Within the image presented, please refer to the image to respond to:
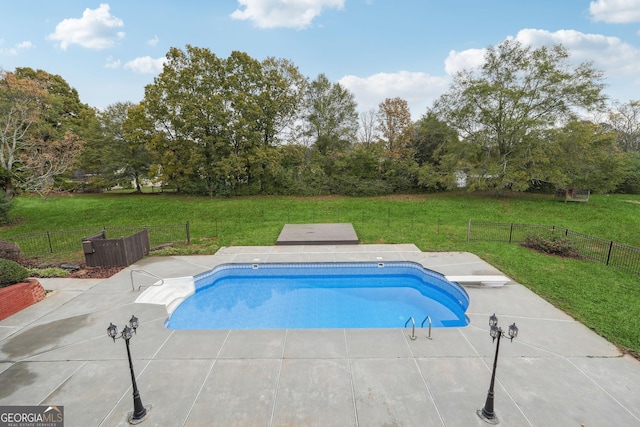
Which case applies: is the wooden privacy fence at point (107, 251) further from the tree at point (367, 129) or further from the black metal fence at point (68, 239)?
the tree at point (367, 129)

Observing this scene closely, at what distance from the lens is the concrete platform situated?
13008mm

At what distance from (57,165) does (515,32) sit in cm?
3138

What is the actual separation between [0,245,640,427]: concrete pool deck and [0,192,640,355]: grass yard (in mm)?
1453

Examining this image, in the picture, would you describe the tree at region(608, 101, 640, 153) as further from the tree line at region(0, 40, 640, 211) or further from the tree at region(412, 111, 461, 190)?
the tree at region(412, 111, 461, 190)

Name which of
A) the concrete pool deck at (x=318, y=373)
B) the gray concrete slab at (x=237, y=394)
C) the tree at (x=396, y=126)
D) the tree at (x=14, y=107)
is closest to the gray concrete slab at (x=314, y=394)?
the concrete pool deck at (x=318, y=373)

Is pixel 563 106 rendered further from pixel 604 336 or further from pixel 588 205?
pixel 604 336

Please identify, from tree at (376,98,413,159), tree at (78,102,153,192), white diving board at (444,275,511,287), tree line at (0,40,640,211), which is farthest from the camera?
tree at (78,102,153,192)

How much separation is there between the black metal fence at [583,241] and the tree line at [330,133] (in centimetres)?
854

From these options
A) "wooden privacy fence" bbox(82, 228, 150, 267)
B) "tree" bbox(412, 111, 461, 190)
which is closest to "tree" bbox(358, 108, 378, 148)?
"tree" bbox(412, 111, 461, 190)

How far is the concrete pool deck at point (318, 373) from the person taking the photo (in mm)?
4152

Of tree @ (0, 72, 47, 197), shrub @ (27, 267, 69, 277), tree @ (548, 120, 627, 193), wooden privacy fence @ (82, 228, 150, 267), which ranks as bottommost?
shrub @ (27, 267, 69, 277)

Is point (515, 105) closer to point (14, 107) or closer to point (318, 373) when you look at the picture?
point (318, 373)

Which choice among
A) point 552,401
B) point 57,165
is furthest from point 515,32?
point 57,165

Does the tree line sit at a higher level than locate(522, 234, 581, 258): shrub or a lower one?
higher
